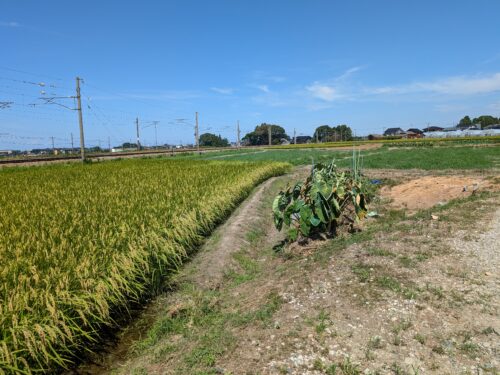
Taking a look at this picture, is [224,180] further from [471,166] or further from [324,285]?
[471,166]

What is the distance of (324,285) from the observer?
14.2 feet

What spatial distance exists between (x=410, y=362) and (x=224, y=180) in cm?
938

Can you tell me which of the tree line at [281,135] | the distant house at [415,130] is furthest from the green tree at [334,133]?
the distant house at [415,130]

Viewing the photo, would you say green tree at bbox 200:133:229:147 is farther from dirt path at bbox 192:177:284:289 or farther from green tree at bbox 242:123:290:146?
dirt path at bbox 192:177:284:289

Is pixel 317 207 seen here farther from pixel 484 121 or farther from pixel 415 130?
pixel 484 121

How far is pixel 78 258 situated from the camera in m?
4.18

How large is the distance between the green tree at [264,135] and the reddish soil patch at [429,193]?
88013 mm

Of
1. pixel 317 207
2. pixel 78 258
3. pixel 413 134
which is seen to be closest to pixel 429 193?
pixel 317 207

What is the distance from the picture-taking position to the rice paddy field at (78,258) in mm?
3051

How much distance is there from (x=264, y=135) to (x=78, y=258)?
96274mm

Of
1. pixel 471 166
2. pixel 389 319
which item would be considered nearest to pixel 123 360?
pixel 389 319

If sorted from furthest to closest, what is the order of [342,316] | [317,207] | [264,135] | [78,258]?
[264,135]
[317,207]
[78,258]
[342,316]

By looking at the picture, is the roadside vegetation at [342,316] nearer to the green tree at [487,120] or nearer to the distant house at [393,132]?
the distant house at [393,132]

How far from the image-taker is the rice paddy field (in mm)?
3051
